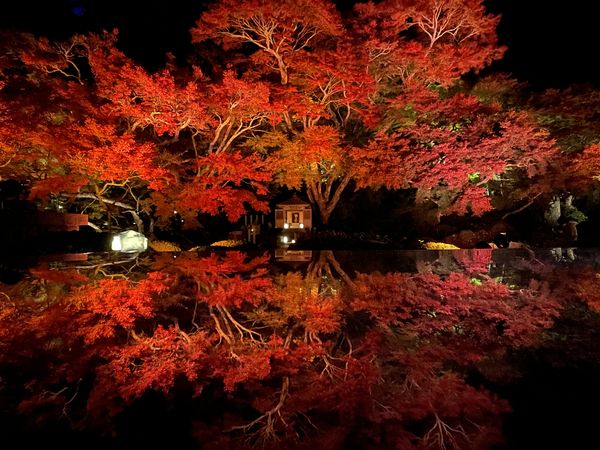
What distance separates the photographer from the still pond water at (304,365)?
229 cm

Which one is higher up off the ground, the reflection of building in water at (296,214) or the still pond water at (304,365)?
the reflection of building in water at (296,214)

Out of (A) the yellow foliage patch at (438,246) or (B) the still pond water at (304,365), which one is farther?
(A) the yellow foliage patch at (438,246)

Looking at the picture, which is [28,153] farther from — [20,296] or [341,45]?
[341,45]

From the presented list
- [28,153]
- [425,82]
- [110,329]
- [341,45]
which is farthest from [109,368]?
[425,82]

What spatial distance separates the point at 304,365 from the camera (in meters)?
3.27

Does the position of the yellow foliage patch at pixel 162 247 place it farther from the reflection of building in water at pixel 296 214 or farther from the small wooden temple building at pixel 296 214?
the small wooden temple building at pixel 296 214

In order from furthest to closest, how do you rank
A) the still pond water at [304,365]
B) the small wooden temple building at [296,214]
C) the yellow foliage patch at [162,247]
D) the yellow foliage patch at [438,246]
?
the small wooden temple building at [296,214]
the yellow foliage patch at [162,247]
the yellow foliage patch at [438,246]
the still pond water at [304,365]

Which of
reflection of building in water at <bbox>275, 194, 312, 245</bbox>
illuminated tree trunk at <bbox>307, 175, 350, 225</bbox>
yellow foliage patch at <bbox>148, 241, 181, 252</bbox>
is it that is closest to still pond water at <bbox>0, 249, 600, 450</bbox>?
yellow foliage patch at <bbox>148, 241, 181, 252</bbox>

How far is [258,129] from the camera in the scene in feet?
51.6

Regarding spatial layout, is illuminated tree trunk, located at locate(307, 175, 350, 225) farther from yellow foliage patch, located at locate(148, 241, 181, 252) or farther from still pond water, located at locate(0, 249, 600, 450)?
still pond water, located at locate(0, 249, 600, 450)

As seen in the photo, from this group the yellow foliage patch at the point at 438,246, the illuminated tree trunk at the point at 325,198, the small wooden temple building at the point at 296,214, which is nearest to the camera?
the yellow foliage patch at the point at 438,246

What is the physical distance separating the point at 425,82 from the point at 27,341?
566 inches

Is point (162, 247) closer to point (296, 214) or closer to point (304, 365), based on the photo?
Result: point (296, 214)

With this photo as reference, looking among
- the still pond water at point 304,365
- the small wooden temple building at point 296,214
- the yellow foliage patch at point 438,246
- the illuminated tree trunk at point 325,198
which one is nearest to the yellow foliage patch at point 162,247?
the small wooden temple building at point 296,214
